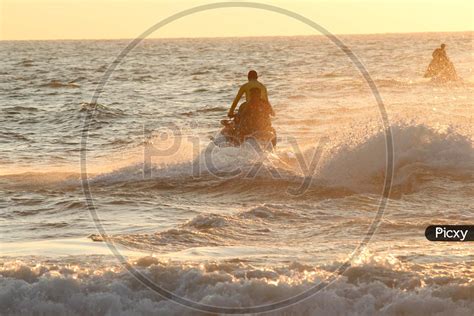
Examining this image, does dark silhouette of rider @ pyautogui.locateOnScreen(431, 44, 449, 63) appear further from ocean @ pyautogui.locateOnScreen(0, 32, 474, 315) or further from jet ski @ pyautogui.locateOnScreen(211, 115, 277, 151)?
jet ski @ pyautogui.locateOnScreen(211, 115, 277, 151)

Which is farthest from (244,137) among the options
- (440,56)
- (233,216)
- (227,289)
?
(440,56)

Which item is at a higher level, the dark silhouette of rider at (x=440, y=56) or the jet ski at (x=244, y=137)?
the dark silhouette of rider at (x=440, y=56)

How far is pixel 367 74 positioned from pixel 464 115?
83.7 feet

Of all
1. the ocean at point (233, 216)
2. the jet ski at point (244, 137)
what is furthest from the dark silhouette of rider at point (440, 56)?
the jet ski at point (244, 137)

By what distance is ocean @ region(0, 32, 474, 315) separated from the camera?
914 cm

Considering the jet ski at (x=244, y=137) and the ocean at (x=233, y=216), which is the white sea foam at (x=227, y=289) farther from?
the jet ski at (x=244, y=137)

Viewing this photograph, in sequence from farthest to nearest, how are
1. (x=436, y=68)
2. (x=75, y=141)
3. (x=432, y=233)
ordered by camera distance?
(x=436, y=68), (x=75, y=141), (x=432, y=233)

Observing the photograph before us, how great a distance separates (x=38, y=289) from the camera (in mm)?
9273

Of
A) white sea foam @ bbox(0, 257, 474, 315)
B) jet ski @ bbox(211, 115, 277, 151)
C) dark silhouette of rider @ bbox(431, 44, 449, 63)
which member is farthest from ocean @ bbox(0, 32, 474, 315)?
dark silhouette of rider @ bbox(431, 44, 449, 63)

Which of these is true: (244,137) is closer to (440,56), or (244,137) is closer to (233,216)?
(233,216)

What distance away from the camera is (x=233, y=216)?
42.8 ft

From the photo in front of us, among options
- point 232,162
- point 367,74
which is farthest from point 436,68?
point 232,162

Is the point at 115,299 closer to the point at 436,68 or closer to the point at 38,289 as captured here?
the point at 38,289

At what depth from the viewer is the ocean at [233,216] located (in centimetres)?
914
